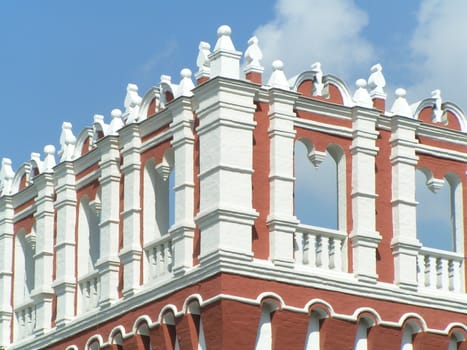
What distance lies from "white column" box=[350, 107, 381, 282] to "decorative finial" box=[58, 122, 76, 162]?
8434mm

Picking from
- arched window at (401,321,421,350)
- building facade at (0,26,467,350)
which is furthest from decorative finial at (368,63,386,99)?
arched window at (401,321,421,350)

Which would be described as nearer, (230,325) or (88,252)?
(230,325)

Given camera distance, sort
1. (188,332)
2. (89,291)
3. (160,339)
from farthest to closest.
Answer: (89,291) → (160,339) → (188,332)

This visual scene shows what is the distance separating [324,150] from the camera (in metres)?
47.1

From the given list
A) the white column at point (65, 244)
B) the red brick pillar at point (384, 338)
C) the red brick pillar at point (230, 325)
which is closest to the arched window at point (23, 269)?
the white column at point (65, 244)

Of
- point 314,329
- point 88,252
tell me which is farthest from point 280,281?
point 88,252

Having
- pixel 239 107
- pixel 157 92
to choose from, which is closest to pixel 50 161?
pixel 157 92

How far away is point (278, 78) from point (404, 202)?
455cm

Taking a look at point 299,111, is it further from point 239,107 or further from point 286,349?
point 286,349

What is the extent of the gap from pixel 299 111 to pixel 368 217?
10.3ft

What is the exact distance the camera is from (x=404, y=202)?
47.9m

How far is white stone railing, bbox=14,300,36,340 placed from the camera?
52.7m

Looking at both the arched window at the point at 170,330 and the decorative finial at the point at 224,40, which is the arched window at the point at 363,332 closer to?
the arched window at the point at 170,330

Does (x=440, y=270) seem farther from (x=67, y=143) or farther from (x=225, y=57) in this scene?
(x=67, y=143)
